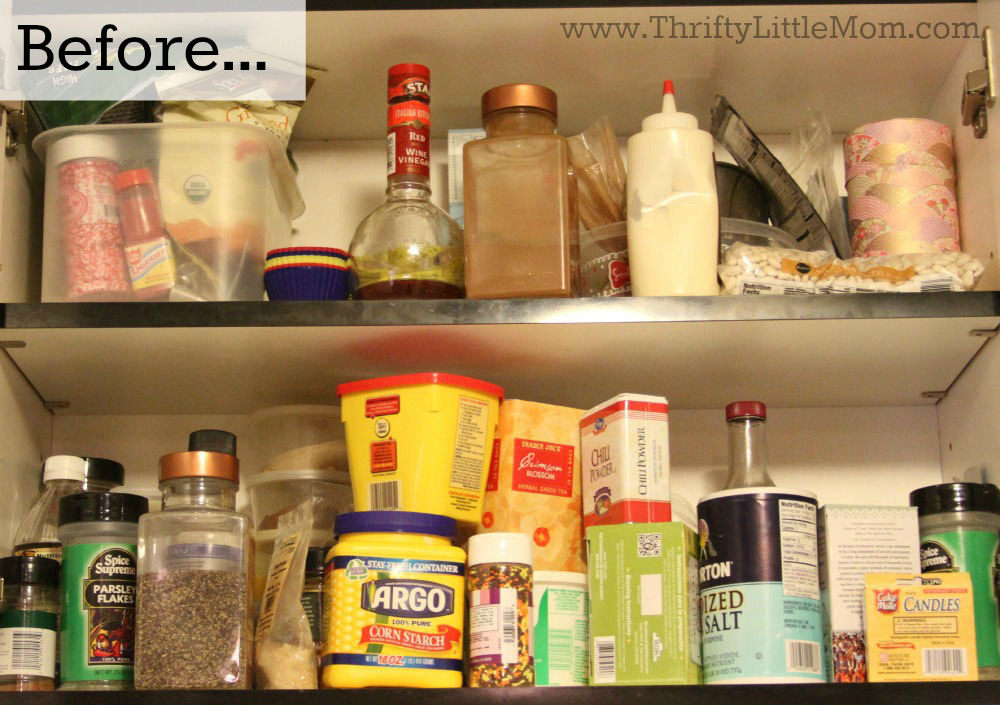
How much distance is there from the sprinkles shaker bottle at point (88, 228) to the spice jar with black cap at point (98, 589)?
8.7 inches

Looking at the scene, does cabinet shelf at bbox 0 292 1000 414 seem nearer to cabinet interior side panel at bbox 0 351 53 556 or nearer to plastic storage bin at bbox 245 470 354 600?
cabinet interior side panel at bbox 0 351 53 556

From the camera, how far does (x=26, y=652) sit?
48.8 inches

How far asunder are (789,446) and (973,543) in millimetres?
345

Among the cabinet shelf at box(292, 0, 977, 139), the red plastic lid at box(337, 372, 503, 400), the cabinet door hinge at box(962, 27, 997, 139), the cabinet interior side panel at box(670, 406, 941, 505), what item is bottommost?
the cabinet interior side panel at box(670, 406, 941, 505)

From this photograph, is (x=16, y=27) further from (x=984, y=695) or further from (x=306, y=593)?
(x=984, y=695)

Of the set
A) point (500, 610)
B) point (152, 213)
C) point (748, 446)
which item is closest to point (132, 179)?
point (152, 213)

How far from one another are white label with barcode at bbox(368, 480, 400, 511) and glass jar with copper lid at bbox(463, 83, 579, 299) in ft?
0.72

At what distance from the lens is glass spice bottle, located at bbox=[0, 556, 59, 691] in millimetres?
1234

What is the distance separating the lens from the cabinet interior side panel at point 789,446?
158 cm

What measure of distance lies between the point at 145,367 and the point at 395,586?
17.3 inches

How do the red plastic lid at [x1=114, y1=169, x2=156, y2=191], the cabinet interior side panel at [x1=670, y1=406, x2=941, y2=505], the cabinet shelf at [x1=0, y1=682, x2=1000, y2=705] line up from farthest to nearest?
the cabinet interior side panel at [x1=670, y1=406, x2=941, y2=505]
the red plastic lid at [x1=114, y1=169, x2=156, y2=191]
the cabinet shelf at [x1=0, y1=682, x2=1000, y2=705]

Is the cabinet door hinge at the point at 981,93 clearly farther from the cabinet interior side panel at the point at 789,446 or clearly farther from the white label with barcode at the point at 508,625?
the white label with barcode at the point at 508,625

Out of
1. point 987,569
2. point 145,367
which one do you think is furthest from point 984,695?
point 145,367

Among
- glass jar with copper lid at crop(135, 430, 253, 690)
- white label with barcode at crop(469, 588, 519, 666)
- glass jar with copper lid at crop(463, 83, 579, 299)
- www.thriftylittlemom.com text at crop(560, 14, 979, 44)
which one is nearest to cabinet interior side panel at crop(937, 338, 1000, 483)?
www.thriftylittlemom.com text at crop(560, 14, 979, 44)
